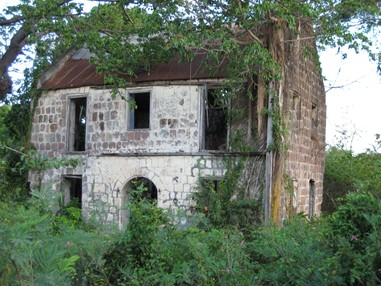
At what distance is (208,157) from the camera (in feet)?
48.0

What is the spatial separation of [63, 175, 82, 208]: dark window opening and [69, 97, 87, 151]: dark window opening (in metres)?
0.95

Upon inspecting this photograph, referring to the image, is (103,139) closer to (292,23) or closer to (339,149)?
(292,23)

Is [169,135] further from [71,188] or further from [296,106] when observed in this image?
[71,188]

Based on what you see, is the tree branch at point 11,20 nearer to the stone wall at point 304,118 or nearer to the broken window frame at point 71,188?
the broken window frame at point 71,188

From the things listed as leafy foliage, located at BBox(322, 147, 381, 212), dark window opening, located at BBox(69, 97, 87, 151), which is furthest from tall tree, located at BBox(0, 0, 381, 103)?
leafy foliage, located at BBox(322, 147, 381, 212)

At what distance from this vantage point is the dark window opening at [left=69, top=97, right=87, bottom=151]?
55.5ft

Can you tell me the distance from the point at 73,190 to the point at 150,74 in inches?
186

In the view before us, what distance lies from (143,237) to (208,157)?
25.6ft

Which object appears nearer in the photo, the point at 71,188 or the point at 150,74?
the point at 150,74

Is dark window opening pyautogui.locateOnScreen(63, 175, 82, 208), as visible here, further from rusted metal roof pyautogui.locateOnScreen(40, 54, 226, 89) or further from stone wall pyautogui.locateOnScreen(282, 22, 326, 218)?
stone wall pyautogui.locateOnScreen(282, 22, 326, 218)

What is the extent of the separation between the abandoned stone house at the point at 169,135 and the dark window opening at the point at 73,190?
4 centimetres

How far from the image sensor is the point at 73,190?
17.5m

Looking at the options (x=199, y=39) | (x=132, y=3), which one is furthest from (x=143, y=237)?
(x=132, y=3)

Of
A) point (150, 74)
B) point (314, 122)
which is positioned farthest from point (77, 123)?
point (314, 122)
